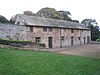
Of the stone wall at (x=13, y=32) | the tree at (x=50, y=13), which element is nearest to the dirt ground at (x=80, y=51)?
the stone wall at (x=13, y=32)

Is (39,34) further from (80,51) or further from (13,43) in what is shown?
(13,43)

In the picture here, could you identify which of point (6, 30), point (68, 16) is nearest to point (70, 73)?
point (6, 30)

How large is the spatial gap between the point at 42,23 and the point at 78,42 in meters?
17.0

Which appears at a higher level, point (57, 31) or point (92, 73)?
point (57, 31)

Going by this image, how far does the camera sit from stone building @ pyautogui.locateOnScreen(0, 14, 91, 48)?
31989 mm

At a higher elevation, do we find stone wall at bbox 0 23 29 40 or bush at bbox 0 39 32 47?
stone wall at bbox 0 23 29 40

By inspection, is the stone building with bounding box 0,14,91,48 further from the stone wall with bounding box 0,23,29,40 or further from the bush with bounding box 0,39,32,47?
the bush with bounding box 0,39,32,47

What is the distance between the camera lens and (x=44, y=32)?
38.2 m

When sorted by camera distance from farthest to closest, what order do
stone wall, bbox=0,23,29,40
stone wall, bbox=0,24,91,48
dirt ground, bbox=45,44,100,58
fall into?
stone wall, bbox=0,24,91,48 → stone wall, bbox=0,23,29,40 → dirt ground, bbox=45,44,100,58

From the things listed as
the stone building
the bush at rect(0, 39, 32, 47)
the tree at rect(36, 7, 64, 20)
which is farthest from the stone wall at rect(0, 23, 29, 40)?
the tree at rect(36, 7, 64, 20)

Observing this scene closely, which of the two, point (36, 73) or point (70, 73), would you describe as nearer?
point (36, 73)

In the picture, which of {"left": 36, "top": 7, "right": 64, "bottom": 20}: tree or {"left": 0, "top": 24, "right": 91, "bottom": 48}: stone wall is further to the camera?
{"left": 36, "top": 7, "right": 64, "bottom": 20}: tree

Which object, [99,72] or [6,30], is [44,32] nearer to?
[6,30]

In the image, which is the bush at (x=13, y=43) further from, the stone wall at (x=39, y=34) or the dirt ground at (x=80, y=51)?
the dirt ground at (x=80, y=51)
